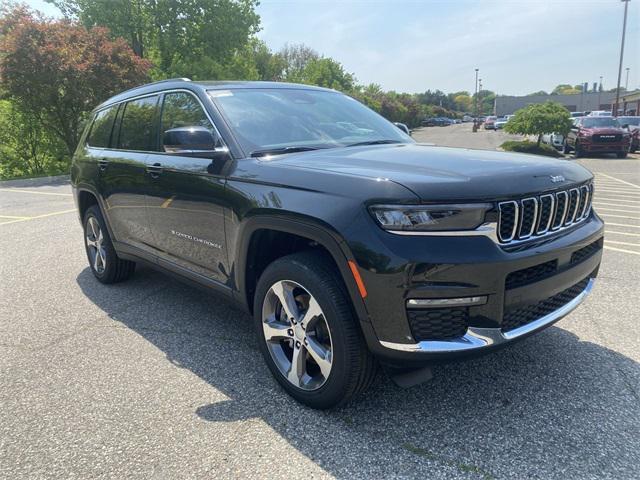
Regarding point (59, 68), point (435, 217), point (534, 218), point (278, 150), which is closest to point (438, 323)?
point (435, 217)

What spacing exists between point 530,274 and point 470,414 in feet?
2.71

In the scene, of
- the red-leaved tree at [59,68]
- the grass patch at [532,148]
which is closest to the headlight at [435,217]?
the red-leaved tree at [59,68]

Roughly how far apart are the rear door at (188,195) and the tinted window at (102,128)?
111 cm

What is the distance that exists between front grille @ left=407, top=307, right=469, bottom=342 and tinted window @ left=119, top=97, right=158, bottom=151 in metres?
2.58

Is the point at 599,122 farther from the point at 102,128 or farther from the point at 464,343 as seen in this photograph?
the point at 464,343

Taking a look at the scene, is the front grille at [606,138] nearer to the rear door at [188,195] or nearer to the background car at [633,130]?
the background car at [633,130]

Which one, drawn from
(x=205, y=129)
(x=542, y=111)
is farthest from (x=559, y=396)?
(x=542, y=111)

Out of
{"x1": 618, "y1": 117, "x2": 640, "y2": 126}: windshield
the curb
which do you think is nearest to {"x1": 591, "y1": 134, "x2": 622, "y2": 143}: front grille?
{"x1": 618, "y1": 117, "x2": 640, "y2": 126}: windshield

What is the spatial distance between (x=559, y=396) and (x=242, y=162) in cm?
224

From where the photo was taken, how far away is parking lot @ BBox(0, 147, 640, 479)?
89.6 inches

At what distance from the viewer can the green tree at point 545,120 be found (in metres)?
20.4

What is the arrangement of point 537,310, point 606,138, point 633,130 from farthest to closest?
point 633,130 < point 606,138 < point 537,310

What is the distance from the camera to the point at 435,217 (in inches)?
85.0

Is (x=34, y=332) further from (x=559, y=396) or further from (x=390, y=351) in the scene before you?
(x=559, y=396)
